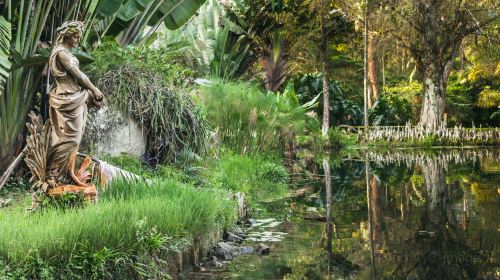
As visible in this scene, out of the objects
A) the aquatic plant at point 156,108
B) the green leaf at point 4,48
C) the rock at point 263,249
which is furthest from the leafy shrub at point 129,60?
the rock at point 263,249

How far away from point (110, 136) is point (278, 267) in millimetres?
5831

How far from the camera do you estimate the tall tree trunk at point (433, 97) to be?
1292 inches

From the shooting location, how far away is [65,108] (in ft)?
25.3

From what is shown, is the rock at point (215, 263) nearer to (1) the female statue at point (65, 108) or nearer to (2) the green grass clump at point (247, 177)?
(1) the female statue at point (65, 108)

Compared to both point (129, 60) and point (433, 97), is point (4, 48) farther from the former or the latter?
point (433, 97)

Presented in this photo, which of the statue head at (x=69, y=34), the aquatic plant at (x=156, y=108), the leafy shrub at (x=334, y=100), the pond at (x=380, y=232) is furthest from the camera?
the leafy shrub at (x=334, y=100)

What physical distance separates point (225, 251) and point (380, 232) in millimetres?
2503

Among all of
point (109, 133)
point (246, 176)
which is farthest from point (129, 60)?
point (246, 176)

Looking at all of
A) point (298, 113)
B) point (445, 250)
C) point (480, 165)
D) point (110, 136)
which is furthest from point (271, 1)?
point (445, 250)

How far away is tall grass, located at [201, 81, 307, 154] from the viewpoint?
57.2ft

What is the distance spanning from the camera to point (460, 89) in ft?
140

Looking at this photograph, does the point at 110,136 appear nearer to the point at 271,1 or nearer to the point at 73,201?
the point at 73,201

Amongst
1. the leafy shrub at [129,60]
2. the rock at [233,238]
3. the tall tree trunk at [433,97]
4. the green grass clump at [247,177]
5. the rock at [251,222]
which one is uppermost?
the tall tree trunk at [433,97]

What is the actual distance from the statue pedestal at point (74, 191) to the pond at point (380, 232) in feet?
5.17
